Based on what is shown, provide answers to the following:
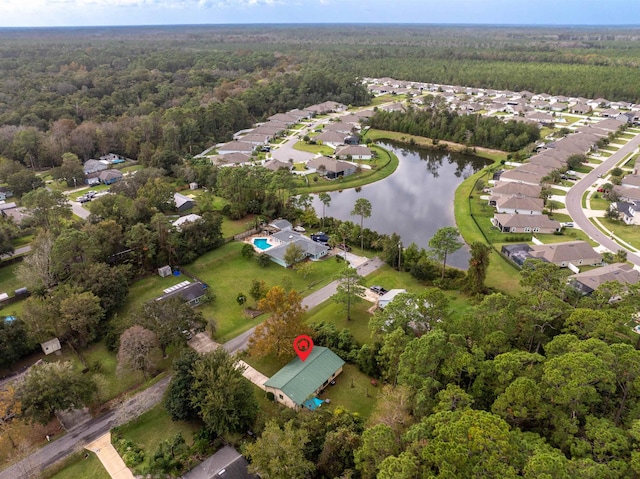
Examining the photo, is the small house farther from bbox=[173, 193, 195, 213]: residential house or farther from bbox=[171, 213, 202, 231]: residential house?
bbox=[173, 193, 195, 213]: residential house

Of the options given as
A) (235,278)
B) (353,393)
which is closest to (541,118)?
(235,278)

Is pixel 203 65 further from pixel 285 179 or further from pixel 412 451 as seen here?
pixel 412 451

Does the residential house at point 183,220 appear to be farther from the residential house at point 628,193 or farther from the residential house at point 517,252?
the residential house at point 628,193

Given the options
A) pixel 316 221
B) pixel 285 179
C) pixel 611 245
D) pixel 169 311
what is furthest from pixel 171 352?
pixel 611 245

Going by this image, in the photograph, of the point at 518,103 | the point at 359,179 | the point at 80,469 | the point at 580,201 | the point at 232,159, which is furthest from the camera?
the point at 518,103

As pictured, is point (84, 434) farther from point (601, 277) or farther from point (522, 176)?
point (522, 176)
